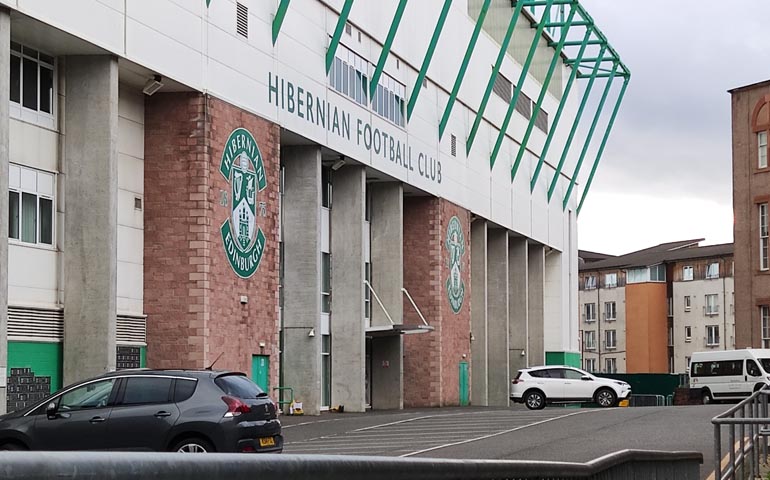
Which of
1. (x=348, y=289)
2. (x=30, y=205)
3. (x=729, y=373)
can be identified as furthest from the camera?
(x=729, y=373)

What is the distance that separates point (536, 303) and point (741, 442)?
49.8m

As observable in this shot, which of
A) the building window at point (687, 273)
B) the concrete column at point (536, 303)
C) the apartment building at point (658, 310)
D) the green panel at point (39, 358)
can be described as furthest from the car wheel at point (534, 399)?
the building window at point (687, 273)

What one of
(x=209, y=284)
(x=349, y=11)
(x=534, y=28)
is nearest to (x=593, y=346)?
(x=534, y=28)

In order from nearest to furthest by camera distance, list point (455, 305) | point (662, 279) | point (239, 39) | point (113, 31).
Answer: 1. point (113, 31)
2. point (239, 39)
3. point (455, 305)
4. point (662, 279)

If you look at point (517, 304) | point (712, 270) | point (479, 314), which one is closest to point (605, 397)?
point (479, 314)

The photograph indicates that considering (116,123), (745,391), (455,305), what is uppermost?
(116,123)

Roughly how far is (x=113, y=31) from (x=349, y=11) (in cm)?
1192

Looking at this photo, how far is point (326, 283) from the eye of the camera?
3997 centimetres

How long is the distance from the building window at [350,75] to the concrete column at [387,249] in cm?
476

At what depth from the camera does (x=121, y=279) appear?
28.1 metres

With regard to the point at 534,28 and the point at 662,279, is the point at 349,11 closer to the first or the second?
the point at 534,28

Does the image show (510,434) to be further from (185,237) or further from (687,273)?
(687,273)

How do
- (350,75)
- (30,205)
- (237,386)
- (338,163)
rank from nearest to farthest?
1. (237,386)
2. (30,205)
3. (350,75)
4. (338,163)

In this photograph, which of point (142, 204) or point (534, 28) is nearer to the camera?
point (142, 204)
